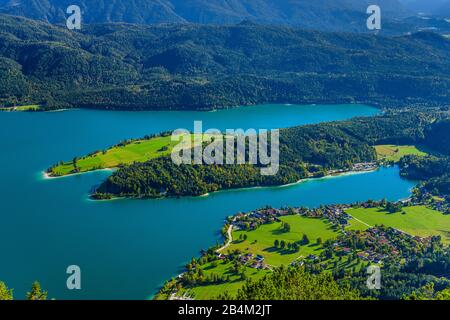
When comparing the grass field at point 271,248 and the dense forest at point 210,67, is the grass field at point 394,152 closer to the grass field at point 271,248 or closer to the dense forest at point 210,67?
the grass field at point 271,248

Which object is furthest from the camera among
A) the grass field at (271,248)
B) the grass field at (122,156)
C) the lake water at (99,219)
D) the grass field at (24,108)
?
the grass field at (24,108)

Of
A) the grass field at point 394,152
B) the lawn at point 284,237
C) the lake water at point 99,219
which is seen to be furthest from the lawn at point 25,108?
the lawn at point 284,237

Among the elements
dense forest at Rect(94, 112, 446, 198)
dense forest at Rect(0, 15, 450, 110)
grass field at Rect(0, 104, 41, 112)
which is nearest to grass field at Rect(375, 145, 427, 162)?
dense forest at Rect(94, 112, 446, 198)

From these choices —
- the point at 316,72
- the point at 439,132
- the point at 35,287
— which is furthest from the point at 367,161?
the point at 316,72

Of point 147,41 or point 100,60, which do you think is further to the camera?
point 147,41

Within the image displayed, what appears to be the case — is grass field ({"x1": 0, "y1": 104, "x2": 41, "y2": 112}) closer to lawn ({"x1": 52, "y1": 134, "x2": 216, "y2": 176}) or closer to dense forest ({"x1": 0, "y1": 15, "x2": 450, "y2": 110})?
dense forest ({"x1": 0, "y1": 15, "x2": 450, "y2": 110})

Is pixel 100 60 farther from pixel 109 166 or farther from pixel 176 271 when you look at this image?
pixel 176 271
